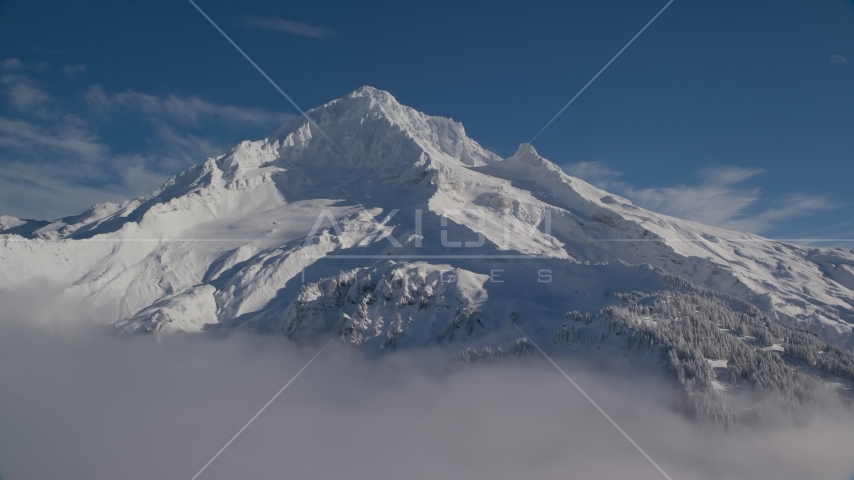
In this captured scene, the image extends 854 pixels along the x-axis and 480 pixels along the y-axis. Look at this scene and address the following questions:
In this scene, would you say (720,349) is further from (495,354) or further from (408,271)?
(408,271)

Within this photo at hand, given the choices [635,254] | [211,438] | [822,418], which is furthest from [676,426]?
[211,438]

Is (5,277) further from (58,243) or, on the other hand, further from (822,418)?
(822,418)

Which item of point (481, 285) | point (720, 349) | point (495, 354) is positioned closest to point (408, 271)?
point (481, 285)

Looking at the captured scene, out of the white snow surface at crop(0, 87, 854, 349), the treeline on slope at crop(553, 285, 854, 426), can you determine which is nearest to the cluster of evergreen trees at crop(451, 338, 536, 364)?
the white snow surface at crop(0, 87, 854, 349)

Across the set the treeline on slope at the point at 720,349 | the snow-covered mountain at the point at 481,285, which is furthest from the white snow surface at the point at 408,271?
the treeline on slope at the point at 720,349

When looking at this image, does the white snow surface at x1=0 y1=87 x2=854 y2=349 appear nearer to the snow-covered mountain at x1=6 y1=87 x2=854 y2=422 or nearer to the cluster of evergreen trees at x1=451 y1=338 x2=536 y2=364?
the snow-covered mountain at x1=6 y1=87 x2=854 y2=422

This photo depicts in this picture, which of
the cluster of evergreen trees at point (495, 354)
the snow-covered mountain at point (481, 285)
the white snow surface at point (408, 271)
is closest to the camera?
the snow-covered mountain at point (481, 285)

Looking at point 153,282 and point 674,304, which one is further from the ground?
point 674,304

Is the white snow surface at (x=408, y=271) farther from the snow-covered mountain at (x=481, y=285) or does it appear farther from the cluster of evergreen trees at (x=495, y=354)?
the cluster of evergreen trees at (x=495, y=354)
